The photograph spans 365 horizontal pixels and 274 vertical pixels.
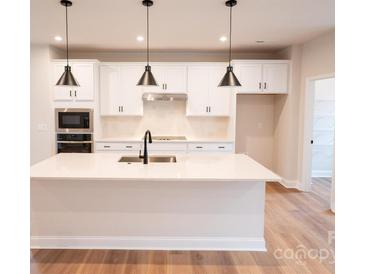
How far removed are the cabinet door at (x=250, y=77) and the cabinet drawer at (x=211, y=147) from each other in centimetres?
107

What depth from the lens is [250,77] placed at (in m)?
5.36

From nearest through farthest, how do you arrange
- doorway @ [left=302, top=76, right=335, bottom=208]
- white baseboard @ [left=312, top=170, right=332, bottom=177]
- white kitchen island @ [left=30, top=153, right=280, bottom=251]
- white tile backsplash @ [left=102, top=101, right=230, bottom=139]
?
white kitchen island @ [left=30, top=153, right=280, bottom=251], white tile backsplash @ [left=102, top=101, right=230, bottom=139], doorway @ [left=302, top=76, right=335, bottom=208], white baseboard @ [left=312, top=170, right=332, bottom=177]

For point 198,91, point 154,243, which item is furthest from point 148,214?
point 198,91

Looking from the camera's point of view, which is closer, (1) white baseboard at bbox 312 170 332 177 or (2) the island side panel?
(2) the island side panel

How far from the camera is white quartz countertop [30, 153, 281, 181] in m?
2.59

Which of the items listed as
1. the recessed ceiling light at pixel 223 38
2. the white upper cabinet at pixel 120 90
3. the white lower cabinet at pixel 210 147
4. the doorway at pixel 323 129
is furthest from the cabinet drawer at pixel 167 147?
the doorway at pixel 323 129

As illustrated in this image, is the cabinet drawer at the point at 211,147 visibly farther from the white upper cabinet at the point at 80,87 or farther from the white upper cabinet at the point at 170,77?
the white upper cabinet at the point at 80,87

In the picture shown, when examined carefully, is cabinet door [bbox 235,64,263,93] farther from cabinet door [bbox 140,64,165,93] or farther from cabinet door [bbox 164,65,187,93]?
cabinet door [bbox 140,64,165,93]

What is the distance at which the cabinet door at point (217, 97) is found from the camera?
5.49 meters

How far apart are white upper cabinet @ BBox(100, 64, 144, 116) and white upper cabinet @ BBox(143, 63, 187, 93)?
0.27 metres

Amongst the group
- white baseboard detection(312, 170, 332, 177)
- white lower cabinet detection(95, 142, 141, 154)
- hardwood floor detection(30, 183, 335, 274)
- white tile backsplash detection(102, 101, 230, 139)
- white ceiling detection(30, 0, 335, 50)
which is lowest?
hardwood floor detection(30, 183, 335, 274)

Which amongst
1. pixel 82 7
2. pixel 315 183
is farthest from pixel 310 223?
pixel 82 7

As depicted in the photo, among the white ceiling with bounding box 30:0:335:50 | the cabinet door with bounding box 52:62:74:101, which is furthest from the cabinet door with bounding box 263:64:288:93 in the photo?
the cabinet door with bounding box 52:62:74:101
